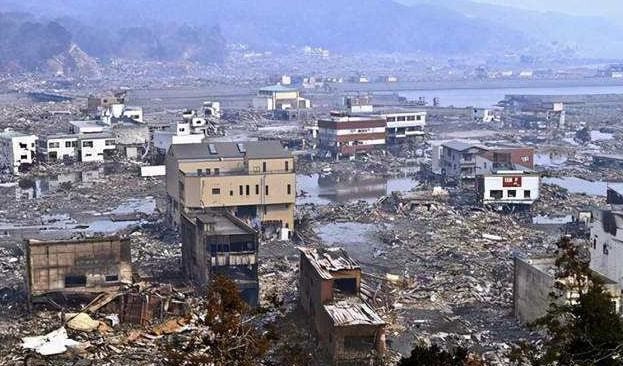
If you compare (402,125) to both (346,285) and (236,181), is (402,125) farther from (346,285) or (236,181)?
(346,285)

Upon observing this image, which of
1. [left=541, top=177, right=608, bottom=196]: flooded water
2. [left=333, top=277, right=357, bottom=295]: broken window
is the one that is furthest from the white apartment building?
[left=333, top=277, right=357, bottom=295]: broken window

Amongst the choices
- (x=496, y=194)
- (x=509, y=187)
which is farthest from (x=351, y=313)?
(x=509, y=187)

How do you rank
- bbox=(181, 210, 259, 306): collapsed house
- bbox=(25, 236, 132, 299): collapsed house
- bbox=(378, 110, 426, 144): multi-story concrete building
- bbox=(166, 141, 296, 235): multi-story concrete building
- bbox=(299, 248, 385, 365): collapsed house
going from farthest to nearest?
bbox=(378, 110, 426, 144): multi-story concrete building
bbox=(166, 141, 296, 235): multi-story concrete building
bbox=(181, 210, 259, 306): collapsed house
bbox=(25, 236, 132, 299): collapsed house
bbox=(299, 248, 385, 365): collapsed house

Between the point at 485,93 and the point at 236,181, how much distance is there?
59081mm

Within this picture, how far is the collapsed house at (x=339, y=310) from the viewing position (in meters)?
11.2

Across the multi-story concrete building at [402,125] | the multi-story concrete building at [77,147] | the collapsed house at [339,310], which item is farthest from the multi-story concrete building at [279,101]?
the collapsed house at [339,310]

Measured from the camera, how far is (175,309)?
13195 mm

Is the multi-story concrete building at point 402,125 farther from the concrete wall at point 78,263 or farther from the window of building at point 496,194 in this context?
the concrete wall at point 78,263

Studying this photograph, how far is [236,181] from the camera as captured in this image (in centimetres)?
1934

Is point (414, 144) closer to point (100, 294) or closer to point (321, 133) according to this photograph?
point (321, 133)

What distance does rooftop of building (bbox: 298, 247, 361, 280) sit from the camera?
12.9 metres

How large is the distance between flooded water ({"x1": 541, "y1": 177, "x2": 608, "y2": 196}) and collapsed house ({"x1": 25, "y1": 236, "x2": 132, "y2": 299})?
16.0 meters

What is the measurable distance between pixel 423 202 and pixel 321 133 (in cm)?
1149

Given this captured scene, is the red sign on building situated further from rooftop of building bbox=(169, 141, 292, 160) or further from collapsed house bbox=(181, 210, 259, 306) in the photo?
collapsed house bbox=(181, 210, 259, 306)
